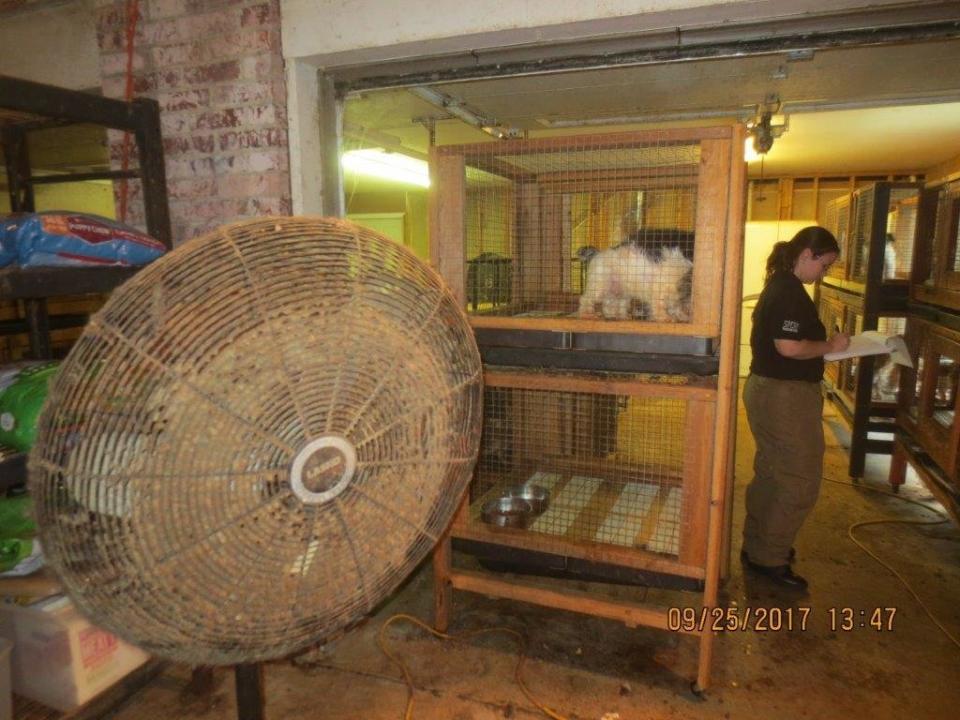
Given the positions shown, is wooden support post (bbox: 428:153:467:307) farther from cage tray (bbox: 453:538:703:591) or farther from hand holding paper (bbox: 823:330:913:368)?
hand holding paper (bbox: 823:330:913:368)

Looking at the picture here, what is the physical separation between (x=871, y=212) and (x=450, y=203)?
3.32 m

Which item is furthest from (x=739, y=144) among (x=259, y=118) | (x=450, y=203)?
(x=259, y=118)

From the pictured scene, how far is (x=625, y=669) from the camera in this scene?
233 centimetres

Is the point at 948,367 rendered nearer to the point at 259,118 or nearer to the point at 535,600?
the point at 535,600

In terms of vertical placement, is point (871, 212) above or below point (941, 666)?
above

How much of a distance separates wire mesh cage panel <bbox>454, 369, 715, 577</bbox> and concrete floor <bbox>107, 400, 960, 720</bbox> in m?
0.50

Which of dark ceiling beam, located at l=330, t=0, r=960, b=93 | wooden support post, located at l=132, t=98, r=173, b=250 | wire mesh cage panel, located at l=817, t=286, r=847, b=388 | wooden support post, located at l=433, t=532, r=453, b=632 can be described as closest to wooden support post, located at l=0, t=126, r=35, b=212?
wooden support post, located at l=132, t=98, r=173, b=250

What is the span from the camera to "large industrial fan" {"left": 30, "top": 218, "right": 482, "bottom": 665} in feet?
2.79

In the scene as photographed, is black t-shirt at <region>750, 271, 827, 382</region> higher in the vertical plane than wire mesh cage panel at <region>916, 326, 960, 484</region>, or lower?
higher

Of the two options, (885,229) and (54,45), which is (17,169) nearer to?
(54,45)

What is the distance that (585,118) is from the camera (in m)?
3.67

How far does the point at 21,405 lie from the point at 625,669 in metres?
2.19

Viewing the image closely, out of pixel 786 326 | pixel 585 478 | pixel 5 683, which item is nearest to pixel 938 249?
pixel 786 326

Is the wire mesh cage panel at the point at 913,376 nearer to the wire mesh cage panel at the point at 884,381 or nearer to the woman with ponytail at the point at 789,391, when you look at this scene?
the wire mesh cage panel at the point at 884,381
